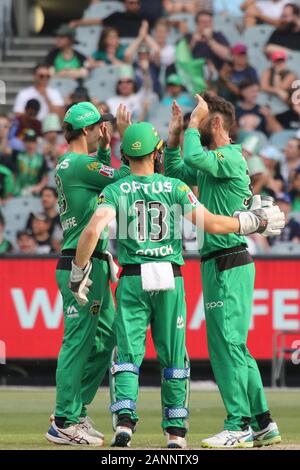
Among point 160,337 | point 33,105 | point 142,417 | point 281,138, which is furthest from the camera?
point 33,105

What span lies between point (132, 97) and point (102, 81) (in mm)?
870

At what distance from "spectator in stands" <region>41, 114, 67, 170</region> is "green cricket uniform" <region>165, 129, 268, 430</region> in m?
10.1

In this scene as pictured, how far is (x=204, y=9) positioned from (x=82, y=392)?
1326 centimetres

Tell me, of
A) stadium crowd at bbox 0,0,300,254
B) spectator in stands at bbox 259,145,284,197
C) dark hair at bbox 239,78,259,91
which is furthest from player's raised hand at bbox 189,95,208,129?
dark hair at bbox 239,78,259,91

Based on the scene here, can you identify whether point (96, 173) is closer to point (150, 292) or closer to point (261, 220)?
point (150, 292)

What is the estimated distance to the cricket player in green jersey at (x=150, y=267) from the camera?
895 cm

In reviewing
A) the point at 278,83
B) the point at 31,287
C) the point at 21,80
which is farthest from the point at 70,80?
the point at 31,287

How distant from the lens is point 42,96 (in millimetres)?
20984

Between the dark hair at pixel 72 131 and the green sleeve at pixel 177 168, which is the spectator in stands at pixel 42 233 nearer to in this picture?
the dark hair at pixel 72 131

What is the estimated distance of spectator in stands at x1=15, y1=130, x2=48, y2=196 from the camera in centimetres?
1944

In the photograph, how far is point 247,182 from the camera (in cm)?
973

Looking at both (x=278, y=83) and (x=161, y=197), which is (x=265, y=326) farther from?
(x=161, y=197)

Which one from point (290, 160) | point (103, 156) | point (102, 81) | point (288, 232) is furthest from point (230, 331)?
point (102, 81)

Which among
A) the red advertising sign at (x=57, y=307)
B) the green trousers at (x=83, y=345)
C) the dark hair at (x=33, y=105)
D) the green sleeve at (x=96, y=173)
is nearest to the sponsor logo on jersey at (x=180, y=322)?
the green trousers at (x=83, y=345)
